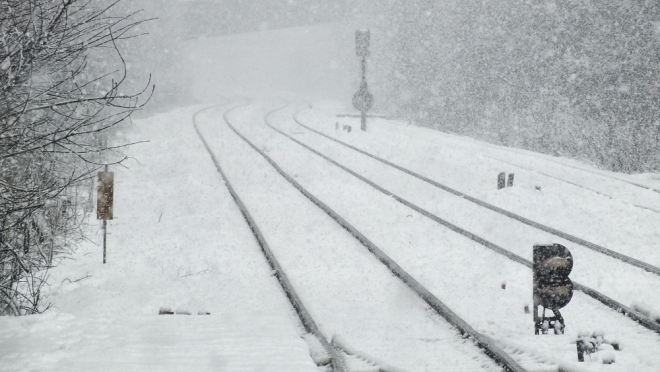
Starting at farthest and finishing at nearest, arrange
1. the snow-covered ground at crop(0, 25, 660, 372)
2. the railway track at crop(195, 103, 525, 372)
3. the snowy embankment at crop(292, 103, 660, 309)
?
the snowy embankment at crop(292, 103, 660, 309) → the snow-covered ground at crop(0, 25, 660, 372) → the railway track at crop(195, 103, 525, 372)

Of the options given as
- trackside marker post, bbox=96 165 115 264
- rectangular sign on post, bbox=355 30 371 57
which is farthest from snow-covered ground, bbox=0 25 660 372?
rectangular sign on post, bbox=355 30 371 57

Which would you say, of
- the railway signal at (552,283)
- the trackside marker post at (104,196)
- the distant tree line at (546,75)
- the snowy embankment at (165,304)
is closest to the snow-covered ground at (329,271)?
the snowy embankment at (165,304)

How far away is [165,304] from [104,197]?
247 cm

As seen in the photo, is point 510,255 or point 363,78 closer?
point 510,255

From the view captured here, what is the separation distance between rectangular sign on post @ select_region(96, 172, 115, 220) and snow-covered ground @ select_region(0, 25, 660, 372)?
544mm

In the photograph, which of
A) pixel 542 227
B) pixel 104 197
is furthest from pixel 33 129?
pixel 542 227

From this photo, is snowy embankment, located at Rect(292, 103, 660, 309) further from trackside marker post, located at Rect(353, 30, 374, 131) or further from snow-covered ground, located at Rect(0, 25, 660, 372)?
trackside marker post, located at Rect(353, 30, 374, 131)

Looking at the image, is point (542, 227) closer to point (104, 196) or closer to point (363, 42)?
point (104, 196)

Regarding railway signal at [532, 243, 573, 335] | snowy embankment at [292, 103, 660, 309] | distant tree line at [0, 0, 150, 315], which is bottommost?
snowy embankment at [292, 103, 660, 309]

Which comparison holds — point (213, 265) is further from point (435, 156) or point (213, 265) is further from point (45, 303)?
point (435, 156)

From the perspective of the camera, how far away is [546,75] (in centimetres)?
1927

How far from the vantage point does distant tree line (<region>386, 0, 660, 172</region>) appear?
15492mm

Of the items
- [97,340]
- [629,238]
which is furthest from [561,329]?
[629,238]

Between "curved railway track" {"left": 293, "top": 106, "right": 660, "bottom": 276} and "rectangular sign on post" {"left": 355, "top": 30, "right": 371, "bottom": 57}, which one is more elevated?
"rectangular sign on post" {"left": 355, "top": 30, "right": 371, "bottom": 57}
